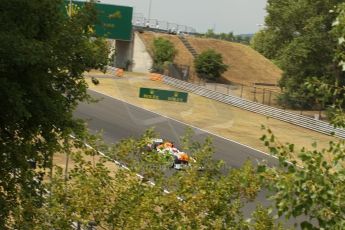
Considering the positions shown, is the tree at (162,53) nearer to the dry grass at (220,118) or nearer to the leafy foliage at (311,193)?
the dry grass at (220,118)

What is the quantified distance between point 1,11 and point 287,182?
10.7 m

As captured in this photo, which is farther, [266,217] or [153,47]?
[153,47]

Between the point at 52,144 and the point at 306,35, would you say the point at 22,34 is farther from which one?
the point at 306,35

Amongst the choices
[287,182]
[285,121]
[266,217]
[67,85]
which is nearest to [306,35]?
[285,121]

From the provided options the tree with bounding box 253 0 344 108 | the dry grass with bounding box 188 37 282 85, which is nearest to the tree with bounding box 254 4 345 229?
the tree with bounding box 253 0 344 108

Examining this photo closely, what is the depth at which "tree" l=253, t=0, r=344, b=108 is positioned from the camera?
5175 cm

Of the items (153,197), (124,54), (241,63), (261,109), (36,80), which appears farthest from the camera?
(241,63)

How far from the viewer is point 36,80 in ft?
49.8

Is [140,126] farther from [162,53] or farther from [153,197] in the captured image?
[153,197]

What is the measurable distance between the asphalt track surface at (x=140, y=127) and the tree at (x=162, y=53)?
1876 centimetres

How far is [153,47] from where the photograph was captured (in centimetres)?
7019

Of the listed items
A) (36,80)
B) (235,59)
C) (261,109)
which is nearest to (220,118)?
(261,109)

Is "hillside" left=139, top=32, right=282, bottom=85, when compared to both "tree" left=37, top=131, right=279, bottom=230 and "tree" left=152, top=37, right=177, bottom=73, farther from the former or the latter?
"tree" left=37, top=131, right=279, bottom=230

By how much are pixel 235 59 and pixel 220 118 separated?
98.9ft
